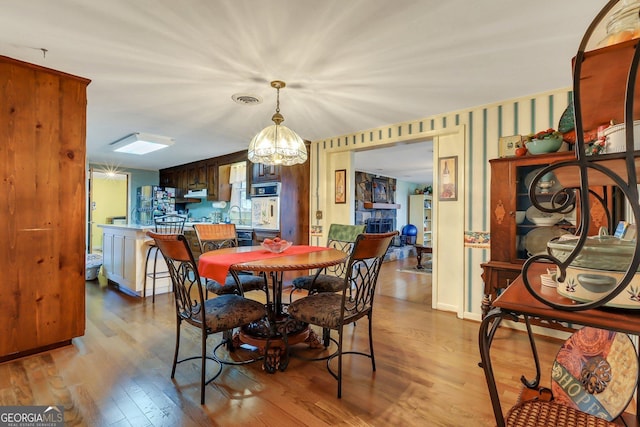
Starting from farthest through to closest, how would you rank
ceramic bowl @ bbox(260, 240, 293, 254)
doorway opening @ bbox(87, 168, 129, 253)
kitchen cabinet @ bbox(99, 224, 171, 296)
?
doorway opening @ bbox(87, 168, 129, 253) → kitchen cabinet @ bbox(99, 224, 171, 296) → ceramic bowl @ bbox(260, 240, 293, 254)

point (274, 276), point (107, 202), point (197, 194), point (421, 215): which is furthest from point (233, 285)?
→ point (107, 202)

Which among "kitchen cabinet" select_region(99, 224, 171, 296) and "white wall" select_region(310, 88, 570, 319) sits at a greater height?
"white wall" select_region(310, 88, 570, 319)

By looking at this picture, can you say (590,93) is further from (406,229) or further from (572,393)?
(406,229)

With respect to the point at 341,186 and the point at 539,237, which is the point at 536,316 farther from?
the point at 341,186

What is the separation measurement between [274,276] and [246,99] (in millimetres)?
1666

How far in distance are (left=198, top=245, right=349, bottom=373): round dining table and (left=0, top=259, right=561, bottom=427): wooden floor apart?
0.14m

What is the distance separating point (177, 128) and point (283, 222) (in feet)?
6.03

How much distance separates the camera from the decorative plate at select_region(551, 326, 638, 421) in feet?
2.61

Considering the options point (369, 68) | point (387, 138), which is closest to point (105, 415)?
point (369, 68)

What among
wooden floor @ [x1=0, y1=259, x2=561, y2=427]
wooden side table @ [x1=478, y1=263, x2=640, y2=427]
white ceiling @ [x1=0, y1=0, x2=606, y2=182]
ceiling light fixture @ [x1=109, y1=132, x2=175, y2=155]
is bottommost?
wooden floor @ [x1=0, y1=259, x2=561, y2=427]

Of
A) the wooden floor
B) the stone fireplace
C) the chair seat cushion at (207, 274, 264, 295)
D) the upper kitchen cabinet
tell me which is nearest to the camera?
the wooden floor

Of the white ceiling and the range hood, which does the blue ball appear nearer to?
the range hood

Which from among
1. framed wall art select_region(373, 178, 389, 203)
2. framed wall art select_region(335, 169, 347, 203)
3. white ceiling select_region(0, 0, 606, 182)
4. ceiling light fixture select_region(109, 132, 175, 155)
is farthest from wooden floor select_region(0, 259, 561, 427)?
framed wall art select_region(373, 178, 389, 203)

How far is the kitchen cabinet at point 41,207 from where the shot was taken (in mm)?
2148
